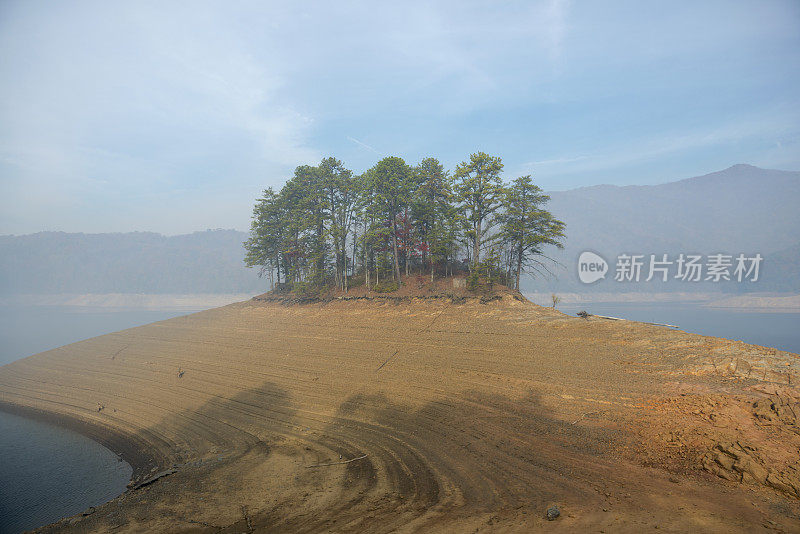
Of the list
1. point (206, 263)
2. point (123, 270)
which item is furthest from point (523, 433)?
point (123, 270)

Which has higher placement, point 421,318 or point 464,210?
point 464,210

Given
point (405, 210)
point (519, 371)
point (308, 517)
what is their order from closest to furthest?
point (308, 517) → point (519, 371) → point (405, 210)

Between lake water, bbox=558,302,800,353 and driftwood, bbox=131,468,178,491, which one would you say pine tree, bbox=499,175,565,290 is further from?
driftwood, bbox=131,468,178,491

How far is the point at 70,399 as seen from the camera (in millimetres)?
20297

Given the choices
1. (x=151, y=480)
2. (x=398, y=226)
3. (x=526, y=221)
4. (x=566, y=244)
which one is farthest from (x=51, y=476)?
(x=566, y=244)

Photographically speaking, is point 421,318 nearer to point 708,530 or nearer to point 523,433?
point 523,433

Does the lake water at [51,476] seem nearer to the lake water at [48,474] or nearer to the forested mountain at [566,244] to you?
the lake water at [48,474]

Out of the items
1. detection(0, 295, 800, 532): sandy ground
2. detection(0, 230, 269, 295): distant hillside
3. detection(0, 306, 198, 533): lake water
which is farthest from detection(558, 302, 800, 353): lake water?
detection(0, 230, 269, 295): distant hillside

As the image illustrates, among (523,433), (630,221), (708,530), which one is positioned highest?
(630,221)

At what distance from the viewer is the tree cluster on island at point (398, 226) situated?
25469 millimetres

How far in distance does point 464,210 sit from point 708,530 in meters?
23.7

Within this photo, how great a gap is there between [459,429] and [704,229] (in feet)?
598

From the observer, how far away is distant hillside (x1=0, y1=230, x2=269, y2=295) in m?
126

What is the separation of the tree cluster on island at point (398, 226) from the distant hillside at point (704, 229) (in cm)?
5574
